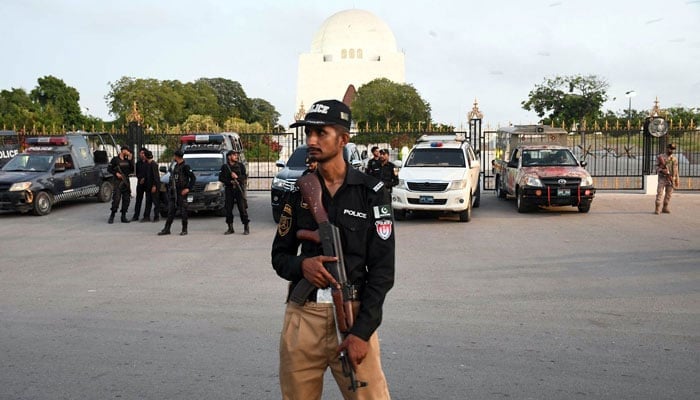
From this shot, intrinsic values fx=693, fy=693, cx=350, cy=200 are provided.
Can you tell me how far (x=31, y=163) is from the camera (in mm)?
18031

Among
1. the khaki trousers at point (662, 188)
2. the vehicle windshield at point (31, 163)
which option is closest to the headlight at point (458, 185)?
the khaki trousers at point (662, 188)

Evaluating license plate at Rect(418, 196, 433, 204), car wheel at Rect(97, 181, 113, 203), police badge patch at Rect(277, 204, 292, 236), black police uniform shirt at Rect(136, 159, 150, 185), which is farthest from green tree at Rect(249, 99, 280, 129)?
police badge patch at Rect(277, 204, 292, 236)

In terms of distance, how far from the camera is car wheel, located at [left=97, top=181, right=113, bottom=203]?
19.9 metres

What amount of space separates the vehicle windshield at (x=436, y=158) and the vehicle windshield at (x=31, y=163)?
9.31m

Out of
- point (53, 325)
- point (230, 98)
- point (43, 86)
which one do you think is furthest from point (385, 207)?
point (230, 98)

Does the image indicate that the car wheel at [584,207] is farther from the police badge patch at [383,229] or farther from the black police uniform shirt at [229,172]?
the police badge patch at [383,229]

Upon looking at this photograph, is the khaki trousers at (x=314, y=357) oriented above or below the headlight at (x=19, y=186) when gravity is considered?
below

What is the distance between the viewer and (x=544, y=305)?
24.7 ft

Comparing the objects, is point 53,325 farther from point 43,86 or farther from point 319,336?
point 43,86

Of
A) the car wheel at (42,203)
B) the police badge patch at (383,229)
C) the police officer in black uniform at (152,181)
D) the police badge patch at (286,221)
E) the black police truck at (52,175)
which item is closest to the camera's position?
the police badge patch at (383,229)

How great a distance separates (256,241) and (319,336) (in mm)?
9769

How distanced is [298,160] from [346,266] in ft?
44.1

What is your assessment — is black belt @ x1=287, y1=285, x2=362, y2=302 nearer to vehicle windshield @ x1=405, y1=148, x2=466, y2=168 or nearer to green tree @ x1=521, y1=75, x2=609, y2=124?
vehicle windshield @ x1=405, y1=148, x2=466, y2=168

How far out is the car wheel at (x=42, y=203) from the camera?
666 inches
